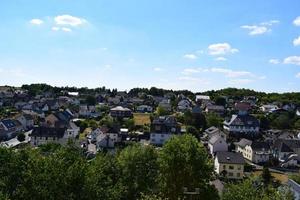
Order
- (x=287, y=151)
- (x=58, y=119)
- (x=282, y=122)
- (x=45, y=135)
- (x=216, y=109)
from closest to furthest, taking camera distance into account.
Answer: (x=287, y=151) → (x=45, y=135) → (x=58, y=119) → (x=282, y=122) → (x=216, y=109)

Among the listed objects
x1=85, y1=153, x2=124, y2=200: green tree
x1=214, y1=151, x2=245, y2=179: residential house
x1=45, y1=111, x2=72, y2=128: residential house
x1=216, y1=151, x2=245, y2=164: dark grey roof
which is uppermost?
x1=85, y1=153, x2=124, y2=200: green tree

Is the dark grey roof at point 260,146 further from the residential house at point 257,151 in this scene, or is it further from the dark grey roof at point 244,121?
the dark grey roof at point 244,121

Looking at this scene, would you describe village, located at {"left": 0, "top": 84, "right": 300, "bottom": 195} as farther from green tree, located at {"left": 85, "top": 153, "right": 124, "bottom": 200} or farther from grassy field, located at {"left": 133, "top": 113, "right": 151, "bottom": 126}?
Answer: green tree, located at {"left": 85, "top": 153, "right": 124, "bottom": 200}

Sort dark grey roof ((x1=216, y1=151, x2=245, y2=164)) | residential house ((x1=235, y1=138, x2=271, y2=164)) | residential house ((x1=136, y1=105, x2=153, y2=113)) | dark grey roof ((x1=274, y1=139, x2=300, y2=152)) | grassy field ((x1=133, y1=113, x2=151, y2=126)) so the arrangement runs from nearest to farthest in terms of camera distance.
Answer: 1. dark grey roof ((x1=216, y1=151, x2=245, y2=164))
2. residential house ((x1=235, y1=138, x2=271, y2=164))
3. dark grey roof ((x1=274, y1=139, x2=300, y2=152))
4. grassy field ((x1=133, y1=113, x2=151, y2=126))
5. residential house ((x1=136, y1=105, x2=153, y2=113))

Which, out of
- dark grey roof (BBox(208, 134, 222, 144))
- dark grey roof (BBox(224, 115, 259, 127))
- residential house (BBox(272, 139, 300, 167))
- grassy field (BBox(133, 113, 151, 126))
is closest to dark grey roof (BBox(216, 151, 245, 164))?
dark grey roof (BBox(208, 134, 222, 144))

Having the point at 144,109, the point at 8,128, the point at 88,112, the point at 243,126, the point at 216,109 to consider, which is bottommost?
the point at 8,128

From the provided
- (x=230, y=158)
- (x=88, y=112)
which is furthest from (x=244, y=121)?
(x=88, y=112)

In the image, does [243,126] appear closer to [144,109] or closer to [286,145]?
[286,145]

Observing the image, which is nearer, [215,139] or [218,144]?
[218,144]
